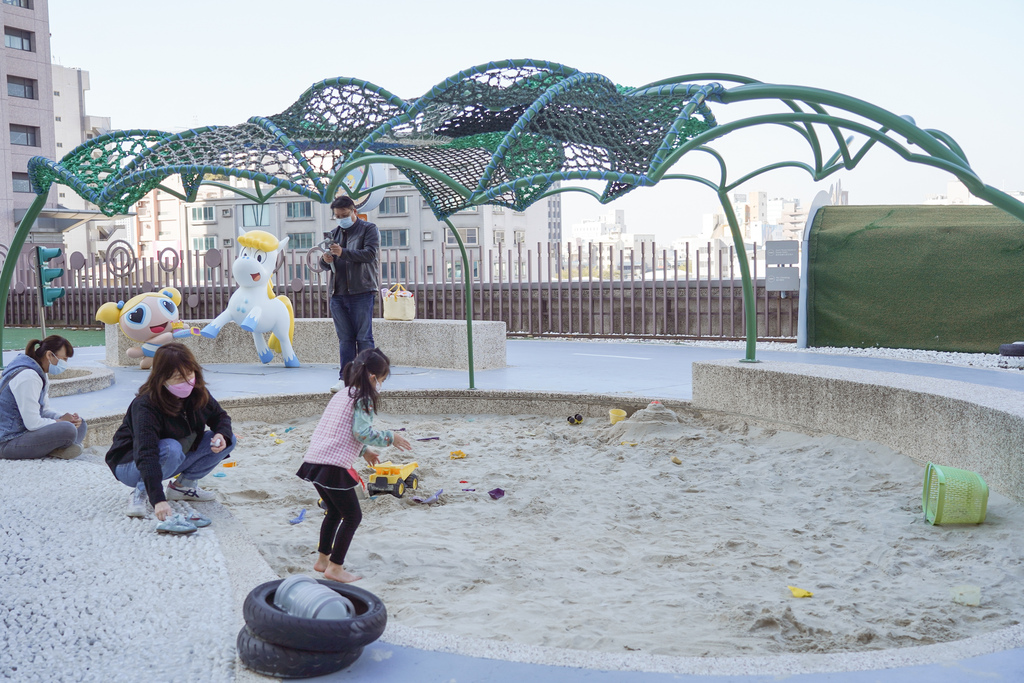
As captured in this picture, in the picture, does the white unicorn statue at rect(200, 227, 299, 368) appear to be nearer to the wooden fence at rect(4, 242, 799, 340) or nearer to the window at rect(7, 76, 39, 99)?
the wooden fence at rect(4, 242, 799, 340)

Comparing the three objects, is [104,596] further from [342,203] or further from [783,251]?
[783,251]

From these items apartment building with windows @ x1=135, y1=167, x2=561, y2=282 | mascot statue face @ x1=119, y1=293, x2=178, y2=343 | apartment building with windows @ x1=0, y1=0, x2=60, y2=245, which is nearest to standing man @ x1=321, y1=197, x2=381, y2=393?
mascot statue face @ x1=119, y1=293, x2=178, y2=343

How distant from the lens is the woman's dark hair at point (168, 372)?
13.0ft

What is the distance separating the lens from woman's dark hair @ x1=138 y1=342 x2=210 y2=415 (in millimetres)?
3965

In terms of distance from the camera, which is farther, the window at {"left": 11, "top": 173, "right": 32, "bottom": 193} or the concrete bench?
the window at {"left": 11, "top": 173, "right": 32, "bottom": 193}

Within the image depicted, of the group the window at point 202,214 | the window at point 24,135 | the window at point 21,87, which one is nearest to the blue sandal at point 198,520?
the window at point 24,135

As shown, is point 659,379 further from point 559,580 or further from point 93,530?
point 93,530

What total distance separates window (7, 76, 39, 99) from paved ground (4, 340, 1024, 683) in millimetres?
32739

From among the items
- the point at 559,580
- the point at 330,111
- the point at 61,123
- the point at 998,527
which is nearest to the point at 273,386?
the point at 330,111

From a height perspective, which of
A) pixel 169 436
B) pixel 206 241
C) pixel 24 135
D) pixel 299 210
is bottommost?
pixel 169 436

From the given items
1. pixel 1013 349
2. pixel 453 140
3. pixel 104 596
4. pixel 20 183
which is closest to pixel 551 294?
pixel 453 140

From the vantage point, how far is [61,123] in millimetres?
64938

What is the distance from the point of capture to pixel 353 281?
24.0 ft

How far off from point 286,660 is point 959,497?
352cm
